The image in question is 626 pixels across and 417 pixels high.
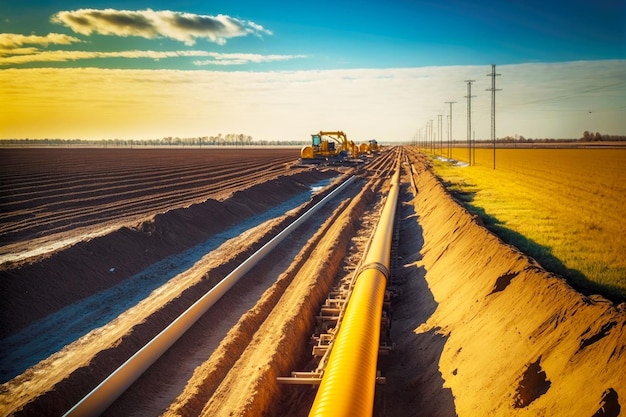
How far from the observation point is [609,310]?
5.66 m

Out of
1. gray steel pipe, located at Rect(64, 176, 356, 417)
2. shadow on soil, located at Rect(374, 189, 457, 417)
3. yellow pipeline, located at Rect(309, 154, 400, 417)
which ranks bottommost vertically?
shadow on soil, located at Rect(374, 189, 457, 417)

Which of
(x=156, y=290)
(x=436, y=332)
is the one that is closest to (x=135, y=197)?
(x=156, y=290)

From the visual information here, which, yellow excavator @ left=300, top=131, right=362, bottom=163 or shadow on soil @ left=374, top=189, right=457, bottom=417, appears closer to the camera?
shadow on soil @ left=374, top=189, right=457, bottom=417

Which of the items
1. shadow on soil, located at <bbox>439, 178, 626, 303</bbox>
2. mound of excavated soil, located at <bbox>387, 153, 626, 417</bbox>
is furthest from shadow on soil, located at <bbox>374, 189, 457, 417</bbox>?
shadow on soil, located at <bbox>439, 178, 626, 303</bbox>

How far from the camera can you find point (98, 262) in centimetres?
1280

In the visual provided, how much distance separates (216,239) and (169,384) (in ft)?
33.6

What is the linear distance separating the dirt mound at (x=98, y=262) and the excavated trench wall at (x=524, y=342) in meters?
8.31

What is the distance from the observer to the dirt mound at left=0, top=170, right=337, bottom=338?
10.2m

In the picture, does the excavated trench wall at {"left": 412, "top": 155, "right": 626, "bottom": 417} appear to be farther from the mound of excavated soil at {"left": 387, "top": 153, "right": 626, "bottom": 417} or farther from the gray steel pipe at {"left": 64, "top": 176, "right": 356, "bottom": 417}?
the gray steel pipe at {"left": 64, "top": 176, "right": 356, "bottom": 417}

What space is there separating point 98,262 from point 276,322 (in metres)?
6.25

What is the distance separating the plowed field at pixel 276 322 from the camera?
5.75 metres

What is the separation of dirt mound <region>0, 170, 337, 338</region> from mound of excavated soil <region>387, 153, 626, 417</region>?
7.84 meters

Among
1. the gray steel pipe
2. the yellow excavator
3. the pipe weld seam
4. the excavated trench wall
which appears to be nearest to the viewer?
the excavated trench wall

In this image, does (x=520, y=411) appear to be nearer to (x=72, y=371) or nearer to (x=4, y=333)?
(x=72, y=371)
